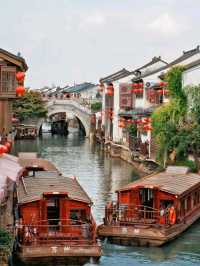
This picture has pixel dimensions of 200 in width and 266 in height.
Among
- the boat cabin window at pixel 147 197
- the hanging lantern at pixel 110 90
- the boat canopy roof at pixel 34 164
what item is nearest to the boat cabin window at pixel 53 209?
Answer: the boat cabin window at pixel 147 197

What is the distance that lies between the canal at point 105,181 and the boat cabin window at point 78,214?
1322 mm

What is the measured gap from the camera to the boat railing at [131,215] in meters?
22.2

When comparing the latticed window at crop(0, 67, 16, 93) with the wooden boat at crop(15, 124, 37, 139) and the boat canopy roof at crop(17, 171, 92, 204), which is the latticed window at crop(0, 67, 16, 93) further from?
the wooden boat at crop(15, 124, 37, 139)

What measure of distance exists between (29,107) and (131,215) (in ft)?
162

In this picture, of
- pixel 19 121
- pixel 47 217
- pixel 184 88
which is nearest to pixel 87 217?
pixel 47 217

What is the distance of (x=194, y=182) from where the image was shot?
25812 mm

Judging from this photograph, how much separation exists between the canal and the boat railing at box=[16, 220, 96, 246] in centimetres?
82

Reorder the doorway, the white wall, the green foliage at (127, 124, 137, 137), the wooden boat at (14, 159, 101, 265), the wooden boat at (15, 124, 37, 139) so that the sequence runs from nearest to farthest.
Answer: the wooden boat at (14, 159, 101, 265)
the doorway
the white wall
the green foliage at (127, 124, 137, 137)
the wooden boat at (15, 124, 37, 139)

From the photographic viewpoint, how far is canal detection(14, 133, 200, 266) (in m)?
20.6

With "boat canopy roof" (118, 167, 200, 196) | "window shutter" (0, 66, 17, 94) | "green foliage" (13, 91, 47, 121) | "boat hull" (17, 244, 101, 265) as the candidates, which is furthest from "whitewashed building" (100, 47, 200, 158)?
"boat hull" (17, 244, 101, 265)

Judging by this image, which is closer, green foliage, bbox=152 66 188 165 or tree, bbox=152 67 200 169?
tree, bbox=152 67 200 169

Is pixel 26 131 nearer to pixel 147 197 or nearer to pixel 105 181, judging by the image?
pixel 105 181

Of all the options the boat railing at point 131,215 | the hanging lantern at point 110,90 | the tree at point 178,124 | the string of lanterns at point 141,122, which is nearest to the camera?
the boat railing at point 131,215

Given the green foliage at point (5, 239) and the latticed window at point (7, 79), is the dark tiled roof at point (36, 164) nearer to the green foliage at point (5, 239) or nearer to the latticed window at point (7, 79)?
the latticed window at point (7, 79)
